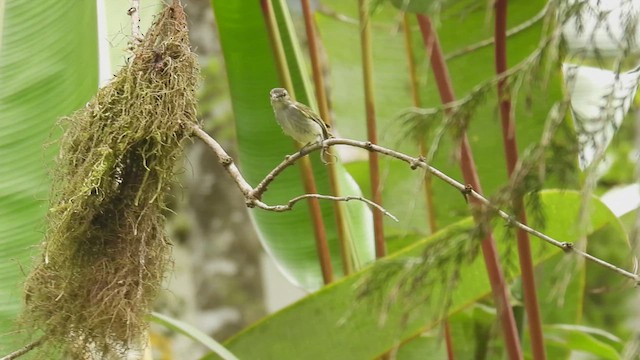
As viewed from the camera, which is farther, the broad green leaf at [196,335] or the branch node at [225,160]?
the broad green leaf at [196,335]

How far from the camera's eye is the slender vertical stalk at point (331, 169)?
8.52 ft

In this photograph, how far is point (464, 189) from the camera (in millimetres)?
1536

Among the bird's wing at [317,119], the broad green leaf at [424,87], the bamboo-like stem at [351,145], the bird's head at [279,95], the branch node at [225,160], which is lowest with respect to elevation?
the bamboo-like stem at [351,145]

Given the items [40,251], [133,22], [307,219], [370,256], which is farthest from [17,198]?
[370,256]

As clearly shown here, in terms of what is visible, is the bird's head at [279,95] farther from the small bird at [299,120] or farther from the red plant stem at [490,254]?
the red plant stem at [490,254]

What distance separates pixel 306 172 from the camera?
2.56 m

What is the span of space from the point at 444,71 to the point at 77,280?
38.2 inches

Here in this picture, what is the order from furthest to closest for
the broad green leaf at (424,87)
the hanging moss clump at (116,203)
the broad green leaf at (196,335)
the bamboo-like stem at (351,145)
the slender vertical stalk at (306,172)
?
the broad green leaf at (424,87), the slender vertical stalk at (306,172), the broad green leaf at (196,335), the hanging moss clump at (116,203), the bamboo-like stem at (351,145)

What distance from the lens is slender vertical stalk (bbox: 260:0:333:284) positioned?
2486 millimetres

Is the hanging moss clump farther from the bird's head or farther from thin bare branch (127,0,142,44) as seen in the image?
the bird's head

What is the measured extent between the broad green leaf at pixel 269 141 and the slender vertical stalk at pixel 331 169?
45 mm

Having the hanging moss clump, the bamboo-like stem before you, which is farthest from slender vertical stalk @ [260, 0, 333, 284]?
the bamboo-like stem

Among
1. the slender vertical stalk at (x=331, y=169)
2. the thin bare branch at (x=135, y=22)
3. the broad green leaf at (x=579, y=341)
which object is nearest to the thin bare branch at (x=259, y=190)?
the thin bare branch at (x=135, y=22)

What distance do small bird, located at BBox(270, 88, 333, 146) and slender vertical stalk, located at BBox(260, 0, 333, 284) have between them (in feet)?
0.71
